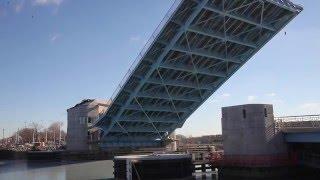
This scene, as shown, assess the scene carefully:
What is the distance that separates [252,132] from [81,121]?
35810 mm

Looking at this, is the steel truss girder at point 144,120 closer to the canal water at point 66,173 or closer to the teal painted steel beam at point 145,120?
the teal painted steel beam at point 145,120

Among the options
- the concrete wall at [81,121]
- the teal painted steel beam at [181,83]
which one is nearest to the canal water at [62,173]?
the concrete wall at [81,121]

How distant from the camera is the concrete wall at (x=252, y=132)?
28.1m

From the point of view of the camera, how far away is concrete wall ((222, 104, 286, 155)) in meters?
28.1

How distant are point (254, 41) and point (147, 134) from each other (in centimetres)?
2051

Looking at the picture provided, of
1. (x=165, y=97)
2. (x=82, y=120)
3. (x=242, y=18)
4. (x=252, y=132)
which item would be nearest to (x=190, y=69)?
(x=165, y=97)

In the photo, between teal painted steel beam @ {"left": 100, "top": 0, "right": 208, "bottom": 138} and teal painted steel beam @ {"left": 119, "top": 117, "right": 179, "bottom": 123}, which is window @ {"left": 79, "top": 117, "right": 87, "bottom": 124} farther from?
teal painted steel beam @ {"left": 100, "top": 0, "right": 208, "bottom": 138}

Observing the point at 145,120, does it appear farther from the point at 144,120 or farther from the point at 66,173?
the point at 66,173

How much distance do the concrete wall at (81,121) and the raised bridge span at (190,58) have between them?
37.6ft

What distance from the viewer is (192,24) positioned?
30812 mm

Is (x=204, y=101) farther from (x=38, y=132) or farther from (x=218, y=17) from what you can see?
(x=38, y=132)

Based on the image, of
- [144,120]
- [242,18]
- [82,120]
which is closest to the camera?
[242,18]

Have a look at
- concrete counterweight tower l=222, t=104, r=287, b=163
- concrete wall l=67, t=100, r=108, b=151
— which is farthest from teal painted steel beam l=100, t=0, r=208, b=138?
concrete wall l=67, t=100, r=108, b=151

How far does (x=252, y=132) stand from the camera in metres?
28.6
